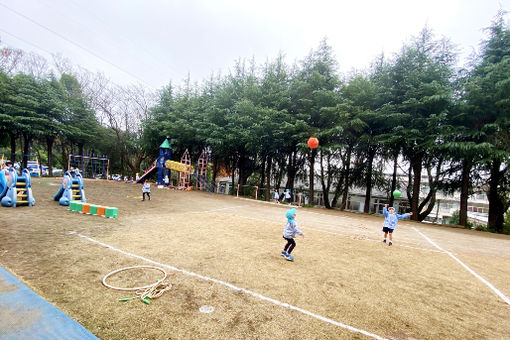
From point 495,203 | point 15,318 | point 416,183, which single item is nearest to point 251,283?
point 15,318

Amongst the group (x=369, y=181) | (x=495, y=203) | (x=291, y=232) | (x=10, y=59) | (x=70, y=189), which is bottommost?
(x=291, y=232)

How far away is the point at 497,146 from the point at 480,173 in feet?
16.1

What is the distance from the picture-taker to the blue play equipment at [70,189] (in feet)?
40.4

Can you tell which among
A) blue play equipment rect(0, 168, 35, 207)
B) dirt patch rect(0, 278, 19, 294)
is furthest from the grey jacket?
blue play equipment rect(0, 168, 35, 207)

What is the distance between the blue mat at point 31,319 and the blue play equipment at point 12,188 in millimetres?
9594

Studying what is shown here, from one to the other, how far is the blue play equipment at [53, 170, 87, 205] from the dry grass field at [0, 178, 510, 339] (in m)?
3.33

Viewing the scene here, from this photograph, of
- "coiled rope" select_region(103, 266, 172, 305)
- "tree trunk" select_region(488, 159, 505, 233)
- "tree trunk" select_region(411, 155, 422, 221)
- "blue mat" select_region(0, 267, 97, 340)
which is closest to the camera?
"blue mat" select_region(0, 267, 97, 340)

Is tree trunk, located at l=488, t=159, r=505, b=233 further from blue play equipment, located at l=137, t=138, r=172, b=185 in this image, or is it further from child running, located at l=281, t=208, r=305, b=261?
blue play equipment, located at l=137, t=138, r=172, b=185

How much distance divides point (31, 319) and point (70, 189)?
11579 mm

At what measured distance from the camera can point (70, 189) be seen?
1248cm

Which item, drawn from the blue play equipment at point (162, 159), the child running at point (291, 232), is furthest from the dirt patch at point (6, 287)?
the blue play equipment at point (162, 159)

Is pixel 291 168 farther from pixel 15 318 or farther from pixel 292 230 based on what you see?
pixel 15 318

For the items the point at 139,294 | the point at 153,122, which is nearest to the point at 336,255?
the point at 139,294

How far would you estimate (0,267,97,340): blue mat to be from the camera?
9.57ft
